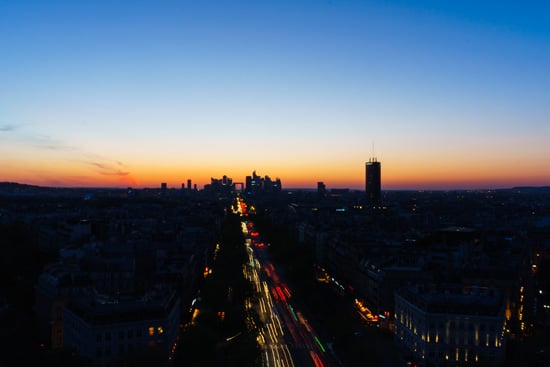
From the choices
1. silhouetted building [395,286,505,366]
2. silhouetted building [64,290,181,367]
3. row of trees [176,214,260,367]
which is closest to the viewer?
silhouetted building [64,290,181,367]

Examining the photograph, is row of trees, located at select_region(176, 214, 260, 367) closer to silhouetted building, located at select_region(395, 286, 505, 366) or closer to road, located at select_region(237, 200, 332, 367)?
road, located at select_region(237, 200, 332, 367)

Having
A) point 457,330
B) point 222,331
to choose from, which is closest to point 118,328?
point 222,331

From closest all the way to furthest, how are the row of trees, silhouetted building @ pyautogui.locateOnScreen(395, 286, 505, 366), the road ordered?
1. the row of trees
2. silhouetted building @ pyautogui.locateOnScreen(395, 286, 505, 366)
3. the road

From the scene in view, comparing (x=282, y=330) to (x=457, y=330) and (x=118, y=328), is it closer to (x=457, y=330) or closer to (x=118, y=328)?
(x=457, y=330)

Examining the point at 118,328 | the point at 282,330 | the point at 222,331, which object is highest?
the point at 118,328

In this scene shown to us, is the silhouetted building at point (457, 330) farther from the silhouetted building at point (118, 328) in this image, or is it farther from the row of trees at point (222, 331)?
the silhouetted building at point (118, 328)

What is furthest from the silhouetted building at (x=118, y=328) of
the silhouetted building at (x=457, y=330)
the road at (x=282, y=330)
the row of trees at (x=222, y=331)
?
the silhouetted building at (x=457, y=330)

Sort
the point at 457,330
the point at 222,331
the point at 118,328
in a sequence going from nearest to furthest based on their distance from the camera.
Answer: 1. the point at 118,328
2. the point at 457,330
3. the point at 222,331

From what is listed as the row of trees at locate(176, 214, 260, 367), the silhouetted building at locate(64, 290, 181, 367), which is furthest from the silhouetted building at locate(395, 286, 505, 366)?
the silhouetted building at locate(64, 290, 181, 367)

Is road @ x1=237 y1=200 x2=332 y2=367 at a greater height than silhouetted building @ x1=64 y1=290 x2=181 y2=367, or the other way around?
silhouetted building @ x1=64 y1=290 x2=181 y2=367

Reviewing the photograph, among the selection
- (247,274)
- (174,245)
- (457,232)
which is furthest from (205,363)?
(457,232)

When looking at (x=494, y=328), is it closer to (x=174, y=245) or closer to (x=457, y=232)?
(x=174, y=245)

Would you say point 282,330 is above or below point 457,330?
below
